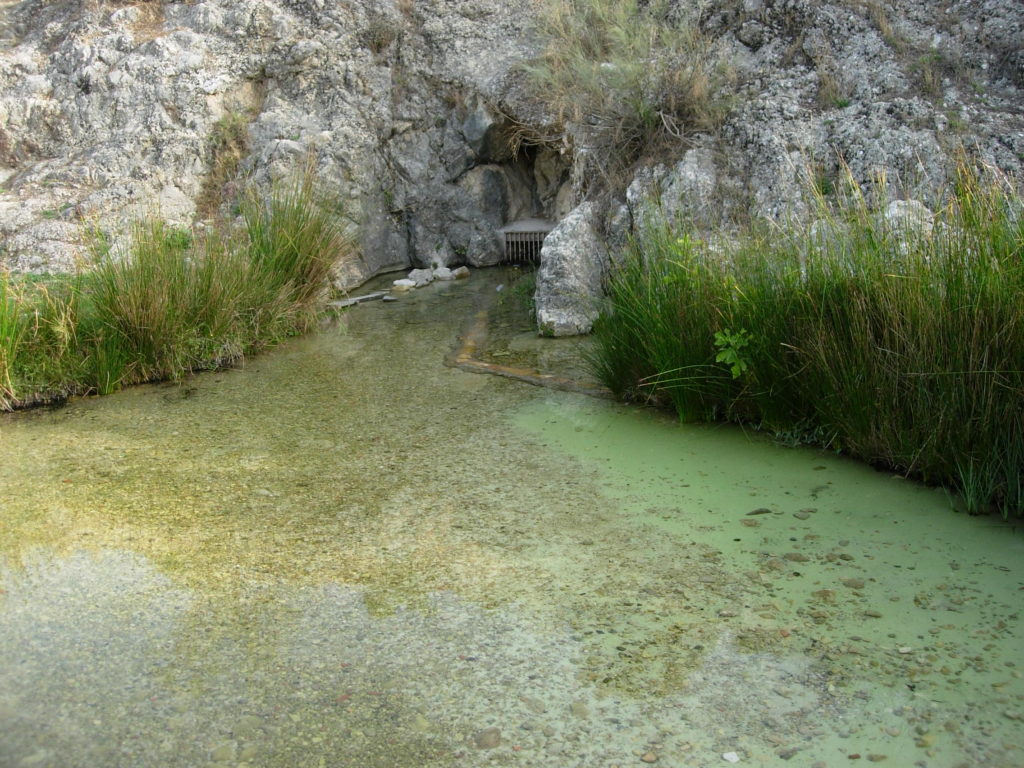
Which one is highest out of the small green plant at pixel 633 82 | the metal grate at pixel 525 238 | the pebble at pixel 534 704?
the small green plant at pixel 633 82

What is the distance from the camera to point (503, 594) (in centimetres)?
285

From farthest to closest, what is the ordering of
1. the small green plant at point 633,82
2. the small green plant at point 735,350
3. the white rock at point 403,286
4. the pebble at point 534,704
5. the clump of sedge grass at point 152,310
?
1. the white rock at point 403,286
2. the small green plant at point 633,82
3. the clump of sedge grass at point 152,310
4. the small green plant at point 735,350
5. the pebble at point 534,704

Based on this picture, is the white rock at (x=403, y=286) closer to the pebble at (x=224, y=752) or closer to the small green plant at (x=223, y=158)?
the small green plant at (x=223, y=158)

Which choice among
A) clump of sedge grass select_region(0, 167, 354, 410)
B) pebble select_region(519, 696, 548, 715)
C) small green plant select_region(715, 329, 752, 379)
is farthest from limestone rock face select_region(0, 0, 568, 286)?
pebble select_region(519, 696, 548, 715)

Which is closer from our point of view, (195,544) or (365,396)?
(195,544)

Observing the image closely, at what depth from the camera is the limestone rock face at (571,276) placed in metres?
6.08

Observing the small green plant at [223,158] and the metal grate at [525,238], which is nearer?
the small green plant at [223,158]

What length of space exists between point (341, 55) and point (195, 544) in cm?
668

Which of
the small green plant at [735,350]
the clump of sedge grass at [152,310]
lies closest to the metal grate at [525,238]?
the clump of sedge grass at [152,310]

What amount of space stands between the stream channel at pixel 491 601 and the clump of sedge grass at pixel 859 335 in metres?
0.18

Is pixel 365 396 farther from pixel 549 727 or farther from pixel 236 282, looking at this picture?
pixel 549 727

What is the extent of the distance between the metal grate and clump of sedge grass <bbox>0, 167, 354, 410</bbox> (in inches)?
111

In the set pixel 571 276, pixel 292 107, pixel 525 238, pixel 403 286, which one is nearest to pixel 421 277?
pixel 403 286

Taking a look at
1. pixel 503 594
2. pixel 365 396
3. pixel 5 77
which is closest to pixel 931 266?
pixel 503 594
